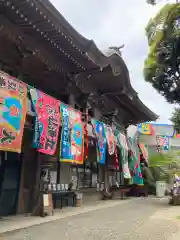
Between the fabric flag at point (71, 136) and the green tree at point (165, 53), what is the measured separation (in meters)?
3.45

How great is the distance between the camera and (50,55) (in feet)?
35.4

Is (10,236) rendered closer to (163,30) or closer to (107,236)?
(107,236)

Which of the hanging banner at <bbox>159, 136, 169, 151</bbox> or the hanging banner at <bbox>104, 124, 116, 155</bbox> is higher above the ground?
the hanging banner at <bbox>159, 136, 169, 151</bbox>

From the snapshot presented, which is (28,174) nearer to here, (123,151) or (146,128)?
(123,151)

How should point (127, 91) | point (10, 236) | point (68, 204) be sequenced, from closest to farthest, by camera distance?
1. point (10, 236)
2. point (68, 204)
3. point (127, 91)

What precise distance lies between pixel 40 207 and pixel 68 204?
128 inches

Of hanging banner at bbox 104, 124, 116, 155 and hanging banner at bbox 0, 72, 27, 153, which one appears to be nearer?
hanging banner at bbox 0, 72, 27, 153

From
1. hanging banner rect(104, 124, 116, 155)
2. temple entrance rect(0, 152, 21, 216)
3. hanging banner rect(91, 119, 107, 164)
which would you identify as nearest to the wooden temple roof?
hanging banner rect(91, 119, 107, 164)

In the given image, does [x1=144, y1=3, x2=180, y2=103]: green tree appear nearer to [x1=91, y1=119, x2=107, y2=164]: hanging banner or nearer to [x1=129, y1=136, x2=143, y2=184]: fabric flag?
[x1=91, y1=119, x2=107, y2=164]: hanging banner

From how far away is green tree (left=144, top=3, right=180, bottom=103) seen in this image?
30.3ft

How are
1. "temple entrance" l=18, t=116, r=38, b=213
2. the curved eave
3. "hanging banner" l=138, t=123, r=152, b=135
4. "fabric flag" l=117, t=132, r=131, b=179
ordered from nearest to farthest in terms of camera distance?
the curved eave, "temple entrance" l=18, t=116, r=38, b=213, "fabric flag" l=117, t=132, r=131, b=179, "hanging banner" l=138, t=123, r=152, b=135

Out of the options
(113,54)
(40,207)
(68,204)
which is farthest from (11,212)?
(113,54)

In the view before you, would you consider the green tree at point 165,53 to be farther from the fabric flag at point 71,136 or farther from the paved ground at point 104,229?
the paved ground at point 104,229

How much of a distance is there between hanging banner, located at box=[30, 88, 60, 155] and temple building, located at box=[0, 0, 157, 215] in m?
0.03
